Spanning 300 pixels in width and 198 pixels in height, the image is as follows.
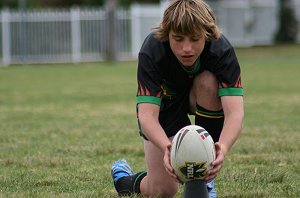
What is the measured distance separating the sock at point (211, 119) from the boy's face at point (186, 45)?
17.3 inches

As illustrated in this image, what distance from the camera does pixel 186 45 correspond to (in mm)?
3902

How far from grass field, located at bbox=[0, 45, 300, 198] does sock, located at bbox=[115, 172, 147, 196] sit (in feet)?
0.25

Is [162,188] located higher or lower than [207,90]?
lower

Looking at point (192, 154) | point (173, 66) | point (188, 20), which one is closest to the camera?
point (192, 154)

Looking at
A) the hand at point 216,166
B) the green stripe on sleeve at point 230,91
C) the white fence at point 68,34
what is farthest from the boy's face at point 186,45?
the white fence at point 68,34

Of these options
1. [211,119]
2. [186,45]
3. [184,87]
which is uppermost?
[186,45]

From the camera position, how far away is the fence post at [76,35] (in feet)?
86.4

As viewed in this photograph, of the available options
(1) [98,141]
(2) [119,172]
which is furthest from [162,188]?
(1) [98,141]

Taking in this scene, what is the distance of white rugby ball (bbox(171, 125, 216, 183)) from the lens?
3.65 metres

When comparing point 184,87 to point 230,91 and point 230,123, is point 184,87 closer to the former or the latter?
point 230,91

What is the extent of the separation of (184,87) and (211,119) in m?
0.26

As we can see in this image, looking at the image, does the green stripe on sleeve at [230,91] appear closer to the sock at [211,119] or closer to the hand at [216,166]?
the sock at [211,119]

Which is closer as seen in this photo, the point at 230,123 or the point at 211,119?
the point at 230,123

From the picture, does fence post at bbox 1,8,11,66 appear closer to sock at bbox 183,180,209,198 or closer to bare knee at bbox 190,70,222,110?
bare knee at bbox 190,70,222,110
